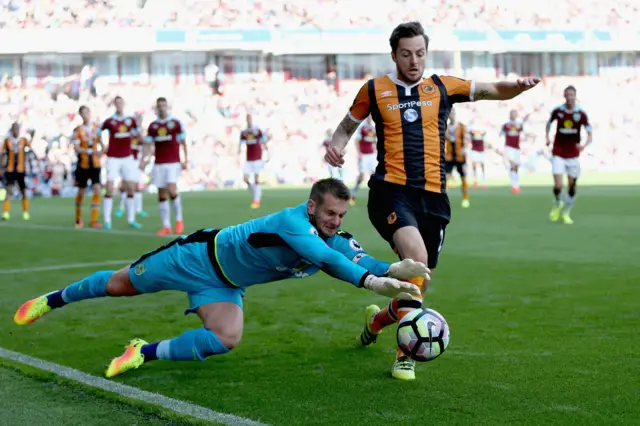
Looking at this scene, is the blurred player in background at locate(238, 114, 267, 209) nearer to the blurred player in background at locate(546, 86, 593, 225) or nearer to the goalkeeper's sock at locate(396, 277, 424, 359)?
the blurred player in background at locate(546, 86, 593, 225)

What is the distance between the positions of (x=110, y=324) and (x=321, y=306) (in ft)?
5.87

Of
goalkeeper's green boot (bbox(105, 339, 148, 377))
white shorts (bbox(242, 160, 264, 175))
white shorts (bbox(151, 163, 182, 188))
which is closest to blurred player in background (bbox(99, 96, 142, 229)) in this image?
white shorts (bbox(151, 163, 182, 188))

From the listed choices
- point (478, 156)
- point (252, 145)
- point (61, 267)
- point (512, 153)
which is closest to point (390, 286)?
point (61, 267)

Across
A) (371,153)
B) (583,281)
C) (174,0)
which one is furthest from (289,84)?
(583,281)

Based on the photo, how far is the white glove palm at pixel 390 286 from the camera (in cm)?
413

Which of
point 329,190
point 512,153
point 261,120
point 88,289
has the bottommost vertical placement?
point 88,289

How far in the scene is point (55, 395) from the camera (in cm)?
484

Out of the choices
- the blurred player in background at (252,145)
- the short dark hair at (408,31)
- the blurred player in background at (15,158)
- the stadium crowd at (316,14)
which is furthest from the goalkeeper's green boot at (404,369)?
the stadium crowd at (316,14)

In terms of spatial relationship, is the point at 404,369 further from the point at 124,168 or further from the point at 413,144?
the point at 124,168

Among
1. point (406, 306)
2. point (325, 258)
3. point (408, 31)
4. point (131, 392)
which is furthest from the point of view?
point (408, 31)

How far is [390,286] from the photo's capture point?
4152 mm

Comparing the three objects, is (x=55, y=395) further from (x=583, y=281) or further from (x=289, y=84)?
(x=289, y=84)

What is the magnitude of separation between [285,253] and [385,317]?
106cm

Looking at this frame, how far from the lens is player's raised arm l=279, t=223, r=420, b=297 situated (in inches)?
170
